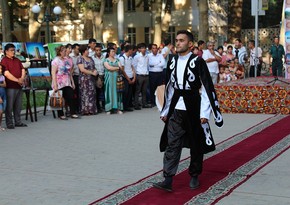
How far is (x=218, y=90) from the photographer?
14.2 metres

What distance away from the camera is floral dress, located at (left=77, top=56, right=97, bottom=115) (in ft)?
46.5

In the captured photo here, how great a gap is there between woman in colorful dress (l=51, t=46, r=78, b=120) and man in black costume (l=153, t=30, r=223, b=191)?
6921 mm

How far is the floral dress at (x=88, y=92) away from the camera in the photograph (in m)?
14.2

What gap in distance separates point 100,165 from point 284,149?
310cm

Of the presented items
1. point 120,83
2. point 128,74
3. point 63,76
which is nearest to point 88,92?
point 120,83

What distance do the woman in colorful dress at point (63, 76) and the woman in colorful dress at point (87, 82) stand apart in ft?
2.15

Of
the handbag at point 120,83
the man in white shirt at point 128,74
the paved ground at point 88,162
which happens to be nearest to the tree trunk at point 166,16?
the man in white shirt at point 128,74

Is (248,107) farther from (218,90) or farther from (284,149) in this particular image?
(284,149)

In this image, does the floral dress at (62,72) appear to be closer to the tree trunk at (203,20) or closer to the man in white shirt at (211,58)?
the man in white shirt at (211,58)

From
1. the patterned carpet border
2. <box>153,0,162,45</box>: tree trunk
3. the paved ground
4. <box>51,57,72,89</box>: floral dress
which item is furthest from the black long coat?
<box>153,0,162,45</box>: tree trunk

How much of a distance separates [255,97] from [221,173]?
6.73 meters

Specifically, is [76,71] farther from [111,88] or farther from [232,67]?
[232,67]

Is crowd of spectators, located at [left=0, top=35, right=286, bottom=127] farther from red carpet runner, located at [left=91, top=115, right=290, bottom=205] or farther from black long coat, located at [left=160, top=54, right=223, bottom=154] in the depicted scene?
black long coat, located at [left=160, top=54, right=223, bottom=154]

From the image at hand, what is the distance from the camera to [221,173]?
7.50m
